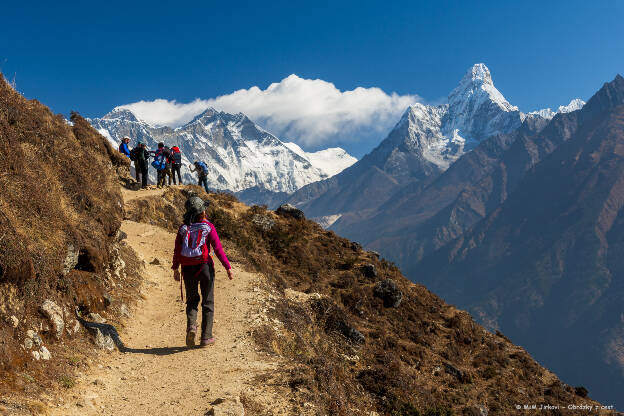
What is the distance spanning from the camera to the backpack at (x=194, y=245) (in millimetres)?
9750

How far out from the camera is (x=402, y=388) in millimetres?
14078

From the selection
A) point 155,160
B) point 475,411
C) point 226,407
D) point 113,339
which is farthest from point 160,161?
point 226,407

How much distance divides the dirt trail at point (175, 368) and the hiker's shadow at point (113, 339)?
1.7 inches

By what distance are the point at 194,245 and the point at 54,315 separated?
2.97 m

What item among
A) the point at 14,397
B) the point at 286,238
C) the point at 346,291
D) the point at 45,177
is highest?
the point at 286,238

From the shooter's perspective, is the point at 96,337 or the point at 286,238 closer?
the point at 96,337

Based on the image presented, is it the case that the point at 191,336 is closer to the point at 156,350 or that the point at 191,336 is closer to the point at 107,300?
the point at 156,350

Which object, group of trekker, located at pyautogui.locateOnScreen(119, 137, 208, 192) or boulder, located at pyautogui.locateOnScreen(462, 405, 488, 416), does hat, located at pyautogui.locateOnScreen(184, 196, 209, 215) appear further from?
group of trekker, located at pyautogui.locateOnScreen(119, 137, 208, 192)

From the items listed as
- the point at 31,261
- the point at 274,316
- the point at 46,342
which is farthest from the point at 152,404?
the point at 274,316

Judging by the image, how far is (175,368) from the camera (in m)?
8.87

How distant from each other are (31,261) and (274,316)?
637 centimetres

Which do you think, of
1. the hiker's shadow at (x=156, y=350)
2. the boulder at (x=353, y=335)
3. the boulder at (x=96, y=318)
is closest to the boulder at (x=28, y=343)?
the hiker's shadow at (x=156, y=350)

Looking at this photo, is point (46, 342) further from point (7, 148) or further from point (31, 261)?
point (7, 148)

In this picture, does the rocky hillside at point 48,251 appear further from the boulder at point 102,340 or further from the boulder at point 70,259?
the boulder at point 102,340
